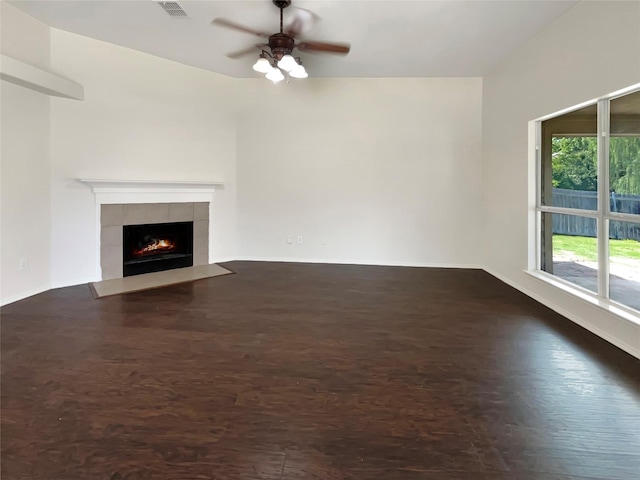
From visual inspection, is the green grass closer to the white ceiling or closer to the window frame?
the window frame

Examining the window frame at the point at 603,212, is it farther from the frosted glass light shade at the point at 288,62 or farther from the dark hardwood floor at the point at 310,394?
the frosted glass light shade at the point at 288,62

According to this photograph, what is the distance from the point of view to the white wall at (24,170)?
145 inches

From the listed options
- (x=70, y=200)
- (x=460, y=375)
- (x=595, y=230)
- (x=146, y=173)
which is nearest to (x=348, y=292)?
(x=460, y=375)

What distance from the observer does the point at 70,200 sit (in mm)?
4449

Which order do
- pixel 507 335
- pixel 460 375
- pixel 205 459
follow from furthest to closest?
pixel 507 335
pixel 460 375
pixel 205 459

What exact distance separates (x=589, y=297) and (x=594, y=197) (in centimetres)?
93

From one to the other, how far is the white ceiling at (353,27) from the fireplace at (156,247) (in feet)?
8.09

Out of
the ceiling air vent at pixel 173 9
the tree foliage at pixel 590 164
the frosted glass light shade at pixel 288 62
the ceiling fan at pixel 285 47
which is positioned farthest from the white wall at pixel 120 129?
the tree foliage at pixel 590 164

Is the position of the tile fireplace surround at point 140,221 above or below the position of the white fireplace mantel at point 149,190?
below

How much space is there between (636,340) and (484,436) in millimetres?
1776

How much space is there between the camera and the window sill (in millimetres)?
2777

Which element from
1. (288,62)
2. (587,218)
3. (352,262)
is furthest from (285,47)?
(352,262)

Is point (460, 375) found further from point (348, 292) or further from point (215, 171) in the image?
point (215, 171)

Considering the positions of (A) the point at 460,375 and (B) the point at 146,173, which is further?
(B) the point at 146,173
